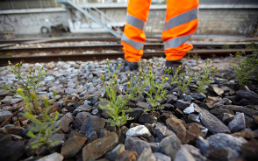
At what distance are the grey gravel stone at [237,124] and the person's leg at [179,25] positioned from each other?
139cm

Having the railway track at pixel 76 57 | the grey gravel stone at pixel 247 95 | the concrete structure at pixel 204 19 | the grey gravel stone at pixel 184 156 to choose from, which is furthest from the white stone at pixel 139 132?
the concrete structure at pixel 204 19

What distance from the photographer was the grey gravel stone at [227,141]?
78 cm

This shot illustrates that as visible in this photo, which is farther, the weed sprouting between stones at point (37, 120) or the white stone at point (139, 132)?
the white stone at point (139, 132)

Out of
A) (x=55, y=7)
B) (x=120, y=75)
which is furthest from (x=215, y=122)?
(x=55, y=7)

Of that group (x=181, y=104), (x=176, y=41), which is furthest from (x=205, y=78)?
(x=181, y=104)

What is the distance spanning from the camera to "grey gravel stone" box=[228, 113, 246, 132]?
995mm

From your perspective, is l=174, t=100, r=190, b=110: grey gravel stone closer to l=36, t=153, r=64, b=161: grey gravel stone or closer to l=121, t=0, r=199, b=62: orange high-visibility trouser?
l=121, t=0, r=199, b=62: orange high-visibility trouser

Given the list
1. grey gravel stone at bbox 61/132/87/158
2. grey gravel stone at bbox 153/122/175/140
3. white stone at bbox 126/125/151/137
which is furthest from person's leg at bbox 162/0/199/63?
grey gravel stone at bbox 61/132/87/158

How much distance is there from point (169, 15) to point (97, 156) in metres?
2.25

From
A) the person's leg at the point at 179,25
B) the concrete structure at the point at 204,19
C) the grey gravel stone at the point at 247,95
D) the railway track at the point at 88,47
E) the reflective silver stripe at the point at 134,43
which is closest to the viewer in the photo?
the grey gravel stone at the point at 247,95

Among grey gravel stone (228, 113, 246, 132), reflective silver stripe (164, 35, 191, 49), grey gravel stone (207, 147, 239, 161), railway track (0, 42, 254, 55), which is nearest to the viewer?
grey gravel stone (207, 147, 239, 161)

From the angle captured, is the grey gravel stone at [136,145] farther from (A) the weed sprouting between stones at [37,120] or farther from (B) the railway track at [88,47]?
(B) the railway track at [88,47]

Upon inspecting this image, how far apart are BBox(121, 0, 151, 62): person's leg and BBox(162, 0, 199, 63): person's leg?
423mm

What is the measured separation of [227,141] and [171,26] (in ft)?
6.14
